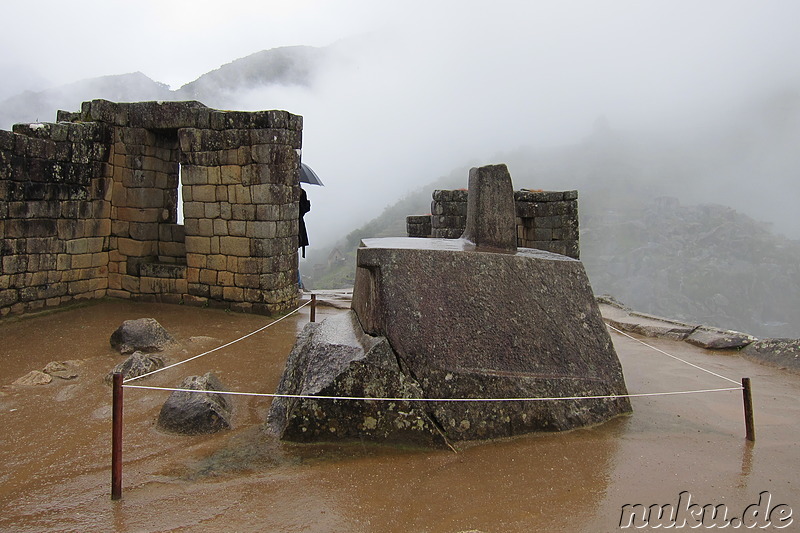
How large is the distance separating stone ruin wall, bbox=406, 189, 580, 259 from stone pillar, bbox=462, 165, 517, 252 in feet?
23.6

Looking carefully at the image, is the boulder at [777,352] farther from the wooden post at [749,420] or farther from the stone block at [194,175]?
the stone block at [194,175]

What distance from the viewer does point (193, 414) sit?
12.6ft

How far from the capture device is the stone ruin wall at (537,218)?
12484 mm

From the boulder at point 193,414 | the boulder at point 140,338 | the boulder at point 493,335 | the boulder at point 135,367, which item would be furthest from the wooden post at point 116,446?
the boulder at point 140,338

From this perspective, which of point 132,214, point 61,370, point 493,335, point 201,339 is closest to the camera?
point 493,335

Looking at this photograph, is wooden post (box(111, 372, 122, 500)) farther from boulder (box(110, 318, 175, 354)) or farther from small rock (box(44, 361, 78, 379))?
boulder (box(110, 318, 175, 354))

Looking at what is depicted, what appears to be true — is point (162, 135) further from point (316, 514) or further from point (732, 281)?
point (732, 281)

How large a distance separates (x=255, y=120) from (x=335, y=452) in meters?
6.11

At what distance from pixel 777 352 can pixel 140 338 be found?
7.01 m

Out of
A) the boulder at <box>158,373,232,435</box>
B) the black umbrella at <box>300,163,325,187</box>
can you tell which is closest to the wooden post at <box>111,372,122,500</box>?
the boulder at <box>158,373,232,435</box>

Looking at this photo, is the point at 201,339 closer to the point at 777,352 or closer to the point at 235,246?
the point at 235,246

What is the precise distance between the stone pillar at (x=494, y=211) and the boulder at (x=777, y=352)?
3.50m

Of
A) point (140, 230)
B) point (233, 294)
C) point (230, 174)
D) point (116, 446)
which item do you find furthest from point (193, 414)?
point (140, 230)

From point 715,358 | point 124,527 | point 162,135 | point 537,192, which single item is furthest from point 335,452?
point 537,192
